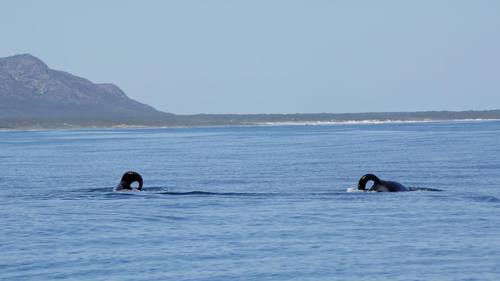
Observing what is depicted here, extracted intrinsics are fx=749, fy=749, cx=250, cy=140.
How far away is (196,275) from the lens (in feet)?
53.5

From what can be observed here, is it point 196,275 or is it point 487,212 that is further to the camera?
point 487,212

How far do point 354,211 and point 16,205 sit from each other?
12942 mm

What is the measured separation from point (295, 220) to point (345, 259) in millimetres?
6092

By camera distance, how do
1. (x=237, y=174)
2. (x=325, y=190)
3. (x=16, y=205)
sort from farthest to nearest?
(x=237, y=174) → (x=325, y=190) → (x=16, y=205)

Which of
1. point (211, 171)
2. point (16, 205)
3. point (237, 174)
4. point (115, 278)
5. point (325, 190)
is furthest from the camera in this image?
point (211, 171)

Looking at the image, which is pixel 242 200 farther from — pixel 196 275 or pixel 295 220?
pixel 196 275

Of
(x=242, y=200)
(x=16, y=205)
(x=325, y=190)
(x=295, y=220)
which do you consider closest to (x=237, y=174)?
(x=325, y=190)

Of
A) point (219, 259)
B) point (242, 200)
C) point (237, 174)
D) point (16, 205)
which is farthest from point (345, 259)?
point (237, 174)

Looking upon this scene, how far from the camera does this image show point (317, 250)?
18719 mm

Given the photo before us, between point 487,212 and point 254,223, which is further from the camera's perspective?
point 487,212

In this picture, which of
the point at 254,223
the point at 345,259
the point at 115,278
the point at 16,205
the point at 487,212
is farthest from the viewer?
the point at 16,205

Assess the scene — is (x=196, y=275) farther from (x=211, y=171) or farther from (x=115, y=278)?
(x=211, y=171)

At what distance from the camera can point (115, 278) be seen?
52.7 feet

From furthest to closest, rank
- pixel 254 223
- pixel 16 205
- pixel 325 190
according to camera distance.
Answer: pixel 325 190 → pixel 16 205 → pixel 254 223
